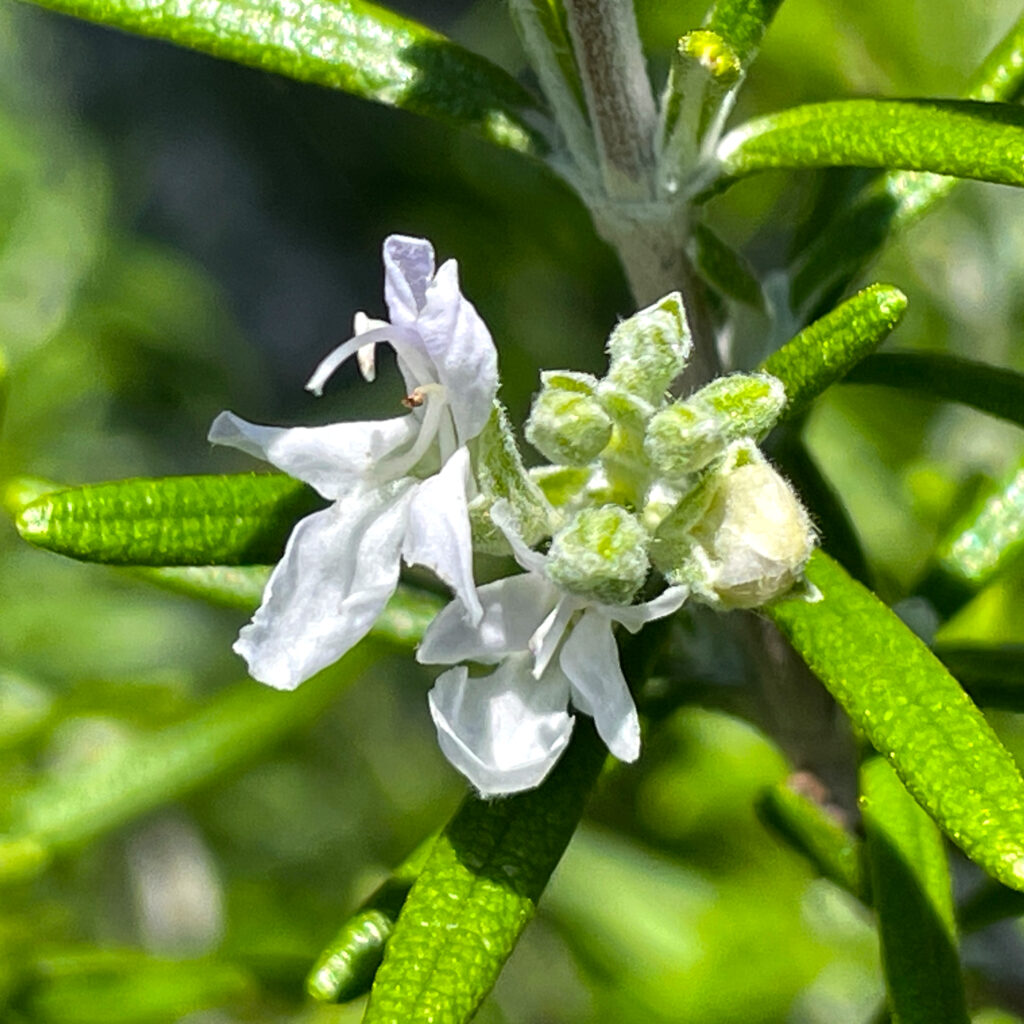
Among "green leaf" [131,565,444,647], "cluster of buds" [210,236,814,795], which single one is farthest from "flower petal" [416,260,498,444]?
"green leaf" [131,565,444,647]

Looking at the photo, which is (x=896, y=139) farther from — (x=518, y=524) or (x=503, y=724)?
(x=503, y=724)

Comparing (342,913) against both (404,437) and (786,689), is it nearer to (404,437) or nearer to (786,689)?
(786,689)

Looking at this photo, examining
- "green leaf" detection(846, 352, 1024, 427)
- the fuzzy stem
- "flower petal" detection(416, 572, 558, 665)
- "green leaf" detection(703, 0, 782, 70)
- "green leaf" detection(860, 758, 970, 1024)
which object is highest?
"green leaf" detection(703, 0, 782, 70)

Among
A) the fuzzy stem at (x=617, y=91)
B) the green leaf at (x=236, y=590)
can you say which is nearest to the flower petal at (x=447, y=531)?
the fuzzy stem at (x=617, y=91)

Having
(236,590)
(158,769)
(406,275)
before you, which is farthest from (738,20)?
(158,769)

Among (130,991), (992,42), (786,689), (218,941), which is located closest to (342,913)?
(218,941)

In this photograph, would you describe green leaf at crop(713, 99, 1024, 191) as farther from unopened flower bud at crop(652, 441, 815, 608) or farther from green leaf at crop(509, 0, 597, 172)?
unopened flower bud at crop(652, 441, 815, 608)
